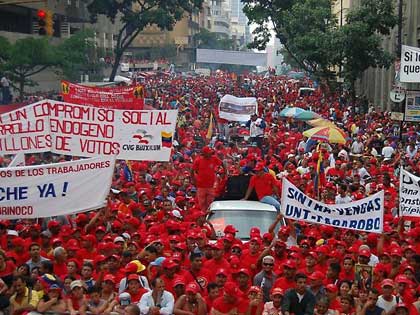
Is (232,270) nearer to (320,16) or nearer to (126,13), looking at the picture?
(320,16)

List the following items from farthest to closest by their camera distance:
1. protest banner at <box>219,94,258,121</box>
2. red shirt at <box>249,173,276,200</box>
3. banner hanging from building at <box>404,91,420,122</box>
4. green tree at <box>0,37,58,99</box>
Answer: green tree at <box>0,37,58,99</box> < protest banner at <box>219,94,258,121</box> < banner hanging from building at <box>404,91,420,122</box> < red shirt at <box>249,173,276,200</box>

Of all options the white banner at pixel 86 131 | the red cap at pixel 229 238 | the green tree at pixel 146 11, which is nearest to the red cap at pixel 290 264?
the red cap at pixel 229 238

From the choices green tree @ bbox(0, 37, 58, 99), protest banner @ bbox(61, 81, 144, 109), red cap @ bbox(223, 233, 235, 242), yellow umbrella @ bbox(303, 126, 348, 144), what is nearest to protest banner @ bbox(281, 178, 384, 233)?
red cap @ bbox(223, 233, 235, 242)

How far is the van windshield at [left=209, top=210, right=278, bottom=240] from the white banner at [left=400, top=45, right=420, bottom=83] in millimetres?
7080

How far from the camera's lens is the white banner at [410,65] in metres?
18.4

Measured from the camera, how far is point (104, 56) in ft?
199

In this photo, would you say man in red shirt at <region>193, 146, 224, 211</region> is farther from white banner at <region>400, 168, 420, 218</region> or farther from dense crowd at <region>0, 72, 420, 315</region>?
white banner at <region>400, 168, 420, 218</region>

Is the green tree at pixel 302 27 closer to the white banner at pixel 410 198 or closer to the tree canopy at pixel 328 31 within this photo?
the tree canopy at pixel 328 31

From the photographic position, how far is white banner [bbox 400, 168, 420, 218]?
11.5m

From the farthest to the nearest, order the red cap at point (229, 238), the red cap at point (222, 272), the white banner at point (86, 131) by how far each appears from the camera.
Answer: the white banner at point (86, 131) < the red cap at point (229, 238) < the red cap at point (222, 272)

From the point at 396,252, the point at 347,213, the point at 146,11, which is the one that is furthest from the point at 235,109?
the point at 146,11

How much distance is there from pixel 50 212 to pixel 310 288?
3.40m

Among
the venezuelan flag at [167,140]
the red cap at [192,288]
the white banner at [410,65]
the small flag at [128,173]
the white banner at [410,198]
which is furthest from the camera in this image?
the white banner at [410,65]

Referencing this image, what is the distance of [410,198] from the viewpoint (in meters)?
11.6
